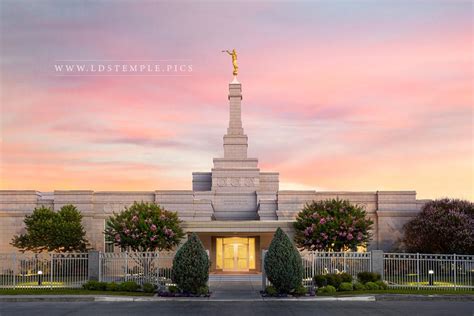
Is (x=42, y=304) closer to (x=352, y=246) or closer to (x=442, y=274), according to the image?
(x=352, y=246)

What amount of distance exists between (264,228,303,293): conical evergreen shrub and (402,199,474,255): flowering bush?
19.5 metres

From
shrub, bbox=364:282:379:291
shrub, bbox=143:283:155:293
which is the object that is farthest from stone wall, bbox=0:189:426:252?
shrub, bbox=143:283:155:293

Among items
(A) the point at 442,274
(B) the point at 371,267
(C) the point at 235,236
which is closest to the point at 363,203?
(C) the point at 235,236

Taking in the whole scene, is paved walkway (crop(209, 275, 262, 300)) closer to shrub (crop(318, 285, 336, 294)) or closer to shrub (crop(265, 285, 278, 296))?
shrub (crop(265, 285, 278, 296))

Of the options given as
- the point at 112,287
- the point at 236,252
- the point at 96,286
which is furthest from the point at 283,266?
the point at 236,252

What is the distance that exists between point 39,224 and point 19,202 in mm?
8286

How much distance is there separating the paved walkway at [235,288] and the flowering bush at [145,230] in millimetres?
4146

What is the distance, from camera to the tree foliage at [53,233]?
164 ft

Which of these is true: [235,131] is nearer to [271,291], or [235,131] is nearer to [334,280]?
[334,280]

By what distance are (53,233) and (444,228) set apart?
27.7 metres

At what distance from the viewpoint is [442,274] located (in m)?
43.3

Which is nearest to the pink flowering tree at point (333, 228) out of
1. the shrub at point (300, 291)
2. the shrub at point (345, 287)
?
the shrub at point (345, 287)

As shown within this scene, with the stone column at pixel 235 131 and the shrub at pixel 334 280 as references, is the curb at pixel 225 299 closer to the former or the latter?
the shrub at pixel 334 280

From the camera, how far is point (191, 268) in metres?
31.8
